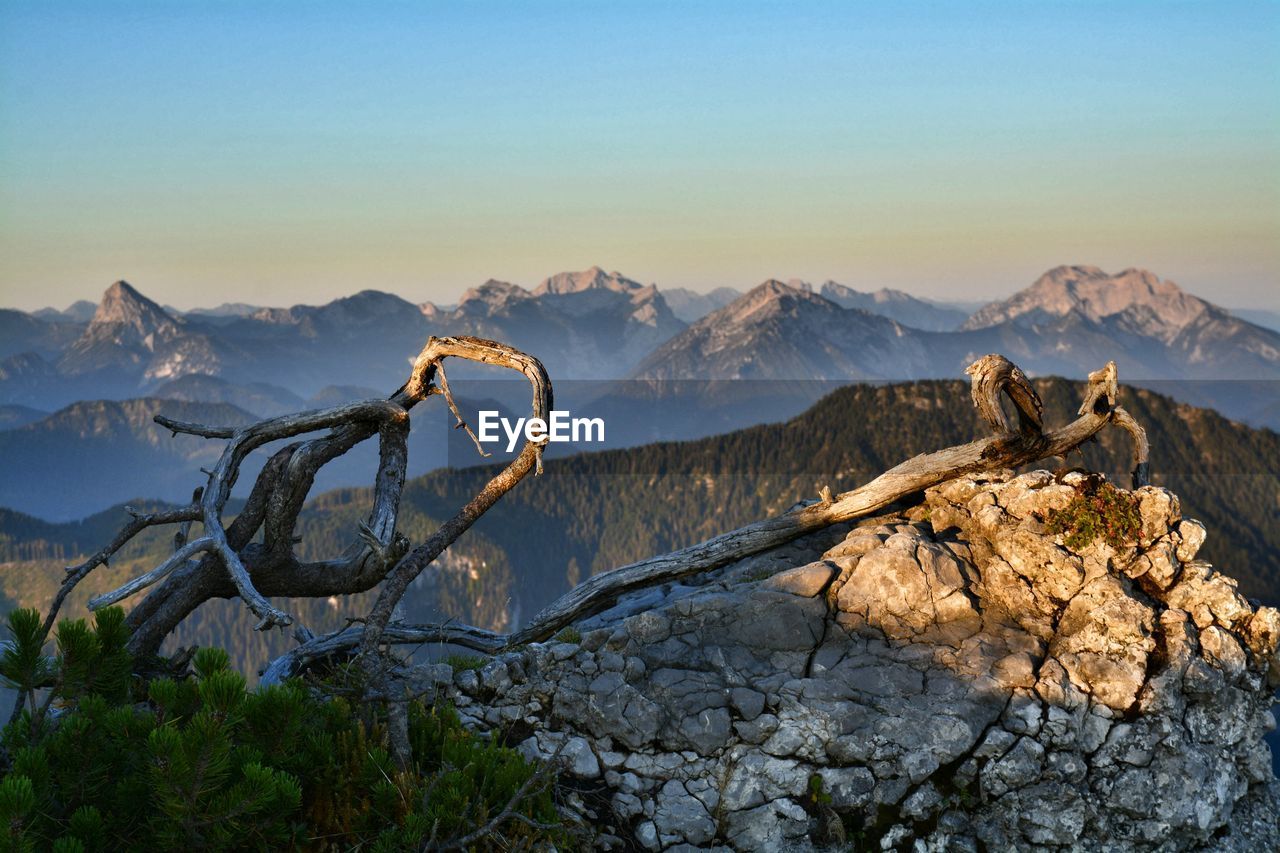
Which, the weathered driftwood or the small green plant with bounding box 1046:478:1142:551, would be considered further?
Result: the weathered driftwood

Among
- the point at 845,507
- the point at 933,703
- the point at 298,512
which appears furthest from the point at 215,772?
the point at 845,507

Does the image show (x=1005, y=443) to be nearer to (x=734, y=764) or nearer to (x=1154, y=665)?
(x=1154, y=665)

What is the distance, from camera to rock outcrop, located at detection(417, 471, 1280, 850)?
12484 millimetres

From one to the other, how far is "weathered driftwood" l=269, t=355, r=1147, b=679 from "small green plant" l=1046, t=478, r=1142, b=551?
1990mm

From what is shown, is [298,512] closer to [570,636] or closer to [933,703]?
[570,636]

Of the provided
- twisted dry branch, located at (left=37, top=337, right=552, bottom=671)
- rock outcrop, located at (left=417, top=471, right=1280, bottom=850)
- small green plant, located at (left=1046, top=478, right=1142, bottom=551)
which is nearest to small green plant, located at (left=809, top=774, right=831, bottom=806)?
rock outcrop, located at (left=417, top=471, right=1280, bottom=850)

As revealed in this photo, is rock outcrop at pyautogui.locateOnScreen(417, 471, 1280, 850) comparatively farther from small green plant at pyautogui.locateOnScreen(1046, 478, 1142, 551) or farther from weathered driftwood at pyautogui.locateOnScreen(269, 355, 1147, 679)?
weathered driftwood at pyautogui.locateOnScreen(269, 355, 1147, 679)

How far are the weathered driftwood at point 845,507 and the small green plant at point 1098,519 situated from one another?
6.53ft

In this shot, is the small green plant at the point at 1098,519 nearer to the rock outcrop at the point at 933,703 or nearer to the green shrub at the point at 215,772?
the rock outcrop at the point at 933,703

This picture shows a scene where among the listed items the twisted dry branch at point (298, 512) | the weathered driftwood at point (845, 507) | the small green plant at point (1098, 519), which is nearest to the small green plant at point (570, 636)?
the weathered driftwood at point (845, 507)

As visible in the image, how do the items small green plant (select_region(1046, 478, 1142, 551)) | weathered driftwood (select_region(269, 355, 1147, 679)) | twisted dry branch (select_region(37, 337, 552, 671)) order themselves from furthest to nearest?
weathered driftwood (select_region(269, 355, 1147, 679)) → twisted dry branch (select_region(37, 337, 552, 671)) → small green plant (select_region(1046, 478, 1142, 551))

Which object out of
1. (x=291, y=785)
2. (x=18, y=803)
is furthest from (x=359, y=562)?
(x=18, y=803)

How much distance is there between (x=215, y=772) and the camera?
9578 millimetres

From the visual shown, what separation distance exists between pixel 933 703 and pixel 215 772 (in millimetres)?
8001
